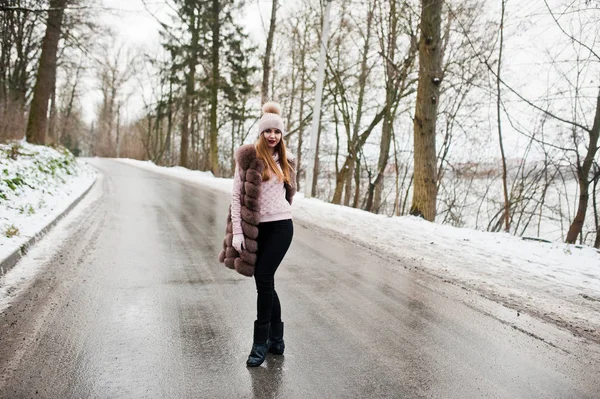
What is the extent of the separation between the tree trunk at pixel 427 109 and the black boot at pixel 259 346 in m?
8.67

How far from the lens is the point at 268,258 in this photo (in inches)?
114

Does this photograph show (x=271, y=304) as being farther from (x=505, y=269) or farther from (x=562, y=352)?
(x=505, y=269)

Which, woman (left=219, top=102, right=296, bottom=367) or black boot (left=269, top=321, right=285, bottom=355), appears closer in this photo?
woman (left=219, top=102, right=296, bottom=367)

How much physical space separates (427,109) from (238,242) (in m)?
9.21

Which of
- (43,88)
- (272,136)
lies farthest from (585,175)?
(43,88)

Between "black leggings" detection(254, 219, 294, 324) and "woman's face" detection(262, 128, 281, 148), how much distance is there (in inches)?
23.5

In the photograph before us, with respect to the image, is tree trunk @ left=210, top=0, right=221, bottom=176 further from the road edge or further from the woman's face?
the woman's face

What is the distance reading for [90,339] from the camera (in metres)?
3.07

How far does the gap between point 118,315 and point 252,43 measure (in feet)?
83.8

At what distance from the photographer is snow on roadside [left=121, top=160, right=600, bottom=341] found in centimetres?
438

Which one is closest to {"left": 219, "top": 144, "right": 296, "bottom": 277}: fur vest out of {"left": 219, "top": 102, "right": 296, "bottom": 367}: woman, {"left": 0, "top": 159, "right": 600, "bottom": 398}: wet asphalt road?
{"left": 219, "top": 102, "right": 296, "bottom": 367}: woman

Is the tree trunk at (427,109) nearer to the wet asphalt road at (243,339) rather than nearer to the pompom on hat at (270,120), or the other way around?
the wet asphalt road at (243,339)

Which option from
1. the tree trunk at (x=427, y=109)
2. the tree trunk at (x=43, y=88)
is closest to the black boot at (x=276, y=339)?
the tree trunk at (x=427, y=109)

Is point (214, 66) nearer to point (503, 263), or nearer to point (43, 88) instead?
point (43, 88)
